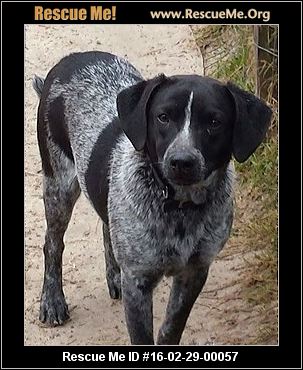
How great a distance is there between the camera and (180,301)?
4.90 meters

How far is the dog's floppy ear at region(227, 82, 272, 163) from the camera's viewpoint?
172 inches

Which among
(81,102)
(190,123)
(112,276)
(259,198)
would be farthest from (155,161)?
(259,198)

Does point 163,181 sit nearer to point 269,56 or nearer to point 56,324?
point 56,324

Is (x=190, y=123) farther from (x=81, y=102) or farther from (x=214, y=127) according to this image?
(x=81, y=102)

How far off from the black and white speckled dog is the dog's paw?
774mm

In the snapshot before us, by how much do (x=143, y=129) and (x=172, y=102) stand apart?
222 millimetres

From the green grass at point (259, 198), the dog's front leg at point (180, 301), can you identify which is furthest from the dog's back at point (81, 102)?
the green grass at point (259, 198)

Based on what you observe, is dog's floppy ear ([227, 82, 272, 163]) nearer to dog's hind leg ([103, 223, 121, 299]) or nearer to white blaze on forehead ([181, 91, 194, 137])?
white blaze on forehead ([181, 91, 194, 137])

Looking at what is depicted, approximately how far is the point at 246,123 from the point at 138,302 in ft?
3.32

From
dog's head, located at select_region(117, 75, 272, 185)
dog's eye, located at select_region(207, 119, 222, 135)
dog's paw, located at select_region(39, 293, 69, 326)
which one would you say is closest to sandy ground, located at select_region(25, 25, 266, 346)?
dog's paw, located at select_region(39, 293, 69, 326)

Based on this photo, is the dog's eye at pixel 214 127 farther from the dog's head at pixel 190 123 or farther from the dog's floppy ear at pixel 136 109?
the dog's floppy ear at pixel 136 109

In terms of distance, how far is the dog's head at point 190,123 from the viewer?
4211mm

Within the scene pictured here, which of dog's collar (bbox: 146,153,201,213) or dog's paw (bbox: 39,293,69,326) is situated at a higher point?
dog's collar (bbox: 146,153,201,213)

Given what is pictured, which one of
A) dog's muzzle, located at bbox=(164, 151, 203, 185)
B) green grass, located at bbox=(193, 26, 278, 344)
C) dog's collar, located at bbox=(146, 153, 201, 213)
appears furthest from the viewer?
green grass, located at bbox=(193, 26, 278, 344)
